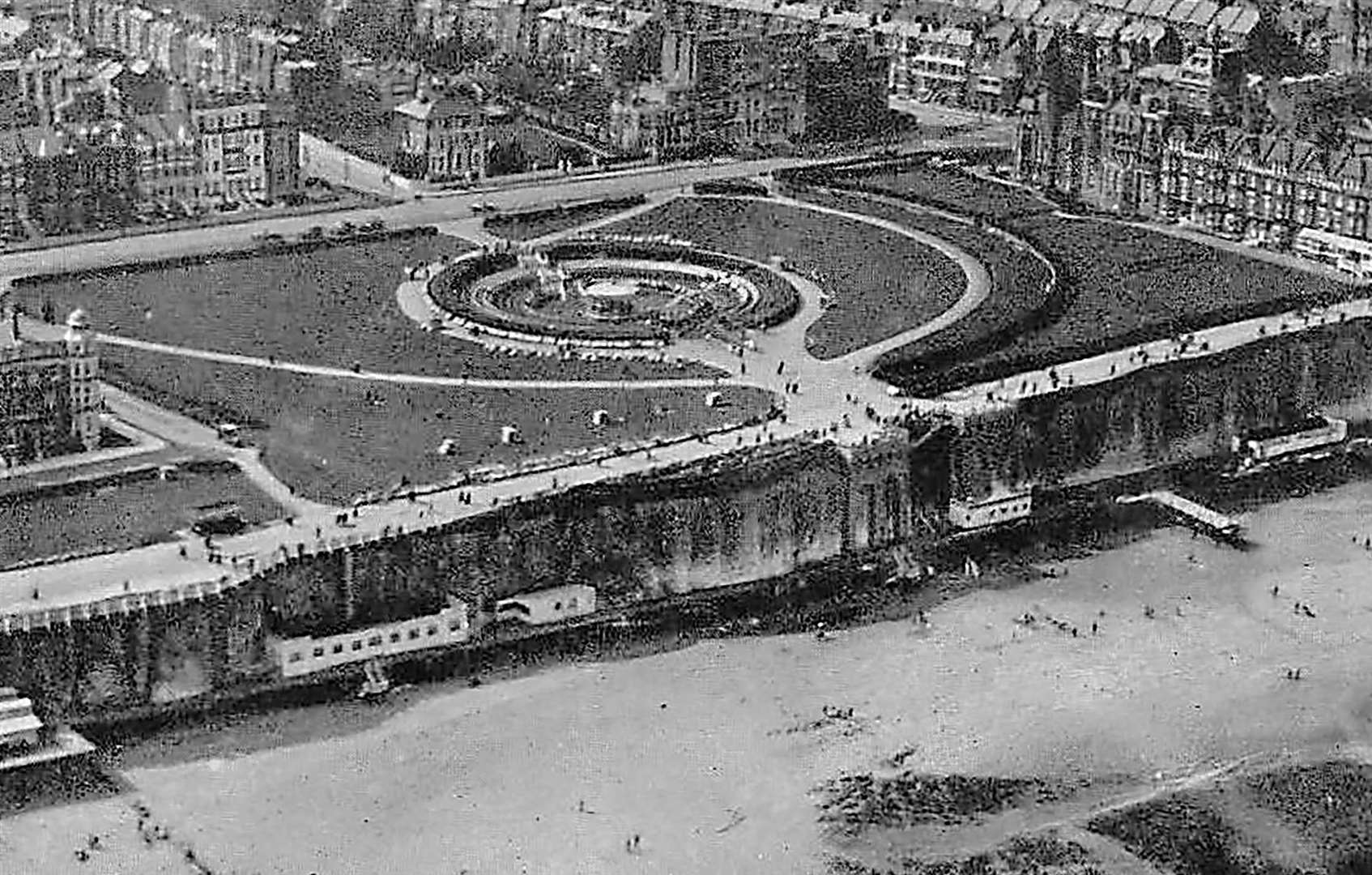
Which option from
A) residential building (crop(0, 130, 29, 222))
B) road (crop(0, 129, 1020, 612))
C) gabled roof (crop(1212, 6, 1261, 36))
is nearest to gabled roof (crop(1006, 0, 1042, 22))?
gabled roof (crop(1212, 6, 1261, 36))

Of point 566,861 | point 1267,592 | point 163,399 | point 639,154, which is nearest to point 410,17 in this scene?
point 639,154

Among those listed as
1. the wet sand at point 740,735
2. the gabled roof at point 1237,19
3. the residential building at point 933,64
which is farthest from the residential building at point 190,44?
the wet sand at point 740,735

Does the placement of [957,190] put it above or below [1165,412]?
above

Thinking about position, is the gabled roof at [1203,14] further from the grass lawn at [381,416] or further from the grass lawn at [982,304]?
the grass lawn at [381,416]

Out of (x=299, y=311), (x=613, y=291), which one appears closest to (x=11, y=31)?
(x=299, y=311)

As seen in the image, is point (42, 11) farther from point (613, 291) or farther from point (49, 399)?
point (49, 399)
